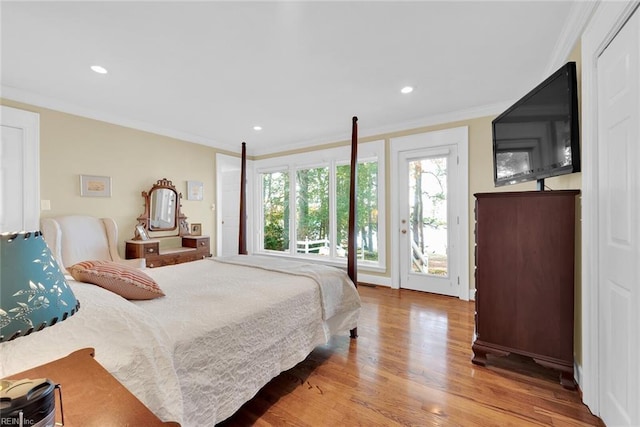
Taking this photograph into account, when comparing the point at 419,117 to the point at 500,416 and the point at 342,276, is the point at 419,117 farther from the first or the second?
the point at 500,416

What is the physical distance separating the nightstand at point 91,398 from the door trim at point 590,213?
216 cm

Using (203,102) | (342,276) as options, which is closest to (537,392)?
(342,276)

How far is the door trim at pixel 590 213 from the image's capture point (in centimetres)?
155

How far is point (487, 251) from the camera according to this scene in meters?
2.06

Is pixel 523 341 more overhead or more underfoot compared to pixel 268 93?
more underfoot

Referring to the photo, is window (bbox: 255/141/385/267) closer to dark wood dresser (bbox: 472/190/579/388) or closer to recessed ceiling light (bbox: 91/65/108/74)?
dark wood dresser (bbox: 472/190/579/388)

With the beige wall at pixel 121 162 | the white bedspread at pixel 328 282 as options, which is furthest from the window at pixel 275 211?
the white bedspread at pixel 328 282

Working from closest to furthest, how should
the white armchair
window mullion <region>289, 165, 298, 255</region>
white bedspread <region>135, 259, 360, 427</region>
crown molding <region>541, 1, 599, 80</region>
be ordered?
white bedspread <region>135, 259, 360, 427</region>
crown molding <region>541, 1, 599, 80</region>
the white armchair
window mullion <region>289, 165, 298, 255</region>

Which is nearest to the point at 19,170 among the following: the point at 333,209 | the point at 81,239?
the point at 81,239

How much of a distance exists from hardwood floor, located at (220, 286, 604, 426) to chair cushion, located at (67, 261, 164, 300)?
86cm

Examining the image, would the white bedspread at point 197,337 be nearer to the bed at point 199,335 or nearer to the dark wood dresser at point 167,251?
the bed at point 199,335

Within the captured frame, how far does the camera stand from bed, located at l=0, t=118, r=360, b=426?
0.97m

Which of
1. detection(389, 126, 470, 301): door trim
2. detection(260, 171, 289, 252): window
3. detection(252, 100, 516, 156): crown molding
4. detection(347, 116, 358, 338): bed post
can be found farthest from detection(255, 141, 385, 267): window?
detection(347, 116, 358, 338): bed post

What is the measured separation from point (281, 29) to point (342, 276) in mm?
1924
